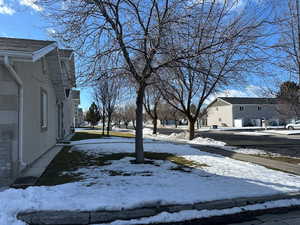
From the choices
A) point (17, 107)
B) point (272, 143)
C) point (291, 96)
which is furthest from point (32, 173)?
point (272, 143)

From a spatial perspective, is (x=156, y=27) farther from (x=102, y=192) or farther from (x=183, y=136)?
(x=183, y=136)

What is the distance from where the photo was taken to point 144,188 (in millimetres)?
4988

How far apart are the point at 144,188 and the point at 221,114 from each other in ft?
157

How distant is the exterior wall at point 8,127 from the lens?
5.50 m

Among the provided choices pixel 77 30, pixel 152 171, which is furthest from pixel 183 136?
pixel 77 30

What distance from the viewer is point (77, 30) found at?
6.80 meters

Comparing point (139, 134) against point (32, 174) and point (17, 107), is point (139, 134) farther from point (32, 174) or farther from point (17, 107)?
point (17, 107)

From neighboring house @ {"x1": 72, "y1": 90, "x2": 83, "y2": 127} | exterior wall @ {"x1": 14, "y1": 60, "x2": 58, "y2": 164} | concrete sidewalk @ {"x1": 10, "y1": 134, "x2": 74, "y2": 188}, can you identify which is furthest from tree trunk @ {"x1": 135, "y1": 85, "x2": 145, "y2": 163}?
neighboring house @ {"x1": 72, "y1": 90, "x2": 83, "y2": 127}

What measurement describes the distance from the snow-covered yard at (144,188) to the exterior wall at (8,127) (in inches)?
46.2

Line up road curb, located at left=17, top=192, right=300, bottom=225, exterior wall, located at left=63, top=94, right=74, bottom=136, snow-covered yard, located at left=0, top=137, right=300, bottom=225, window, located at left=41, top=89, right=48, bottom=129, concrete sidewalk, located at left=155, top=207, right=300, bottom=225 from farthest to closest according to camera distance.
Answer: exterior wall, located at left=63, top=94, right=74, bottom=136, window, located at left=41, top=89, right=48, bottom=129, snow-covered yard, located at left=0, top=137, right=300, bottom=225, concrete sidewalk, located at left=155, top=207, right=300, bottom=225, road curb, located at left=17, top=192, right=300, bottom=225

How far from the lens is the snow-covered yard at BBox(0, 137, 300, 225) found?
402 cm

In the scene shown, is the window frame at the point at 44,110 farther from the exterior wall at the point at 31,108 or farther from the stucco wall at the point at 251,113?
the stucco wall at the point at 251,113

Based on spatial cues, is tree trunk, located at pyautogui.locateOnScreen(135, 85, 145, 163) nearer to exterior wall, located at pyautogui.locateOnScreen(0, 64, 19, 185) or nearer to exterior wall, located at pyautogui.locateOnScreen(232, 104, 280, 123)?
exterior wall, located at pyautogui.locateOnScreen(0, 64, 19, 185)

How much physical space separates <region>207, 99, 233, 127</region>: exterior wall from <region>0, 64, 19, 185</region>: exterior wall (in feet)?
151
